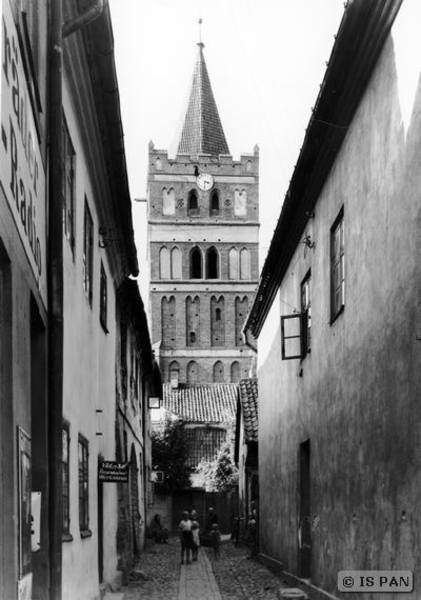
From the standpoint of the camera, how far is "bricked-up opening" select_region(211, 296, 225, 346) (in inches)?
2938

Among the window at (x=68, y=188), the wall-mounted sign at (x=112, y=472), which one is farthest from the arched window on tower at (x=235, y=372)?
the window at (x=68, y=188)

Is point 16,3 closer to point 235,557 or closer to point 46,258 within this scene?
point 46,258

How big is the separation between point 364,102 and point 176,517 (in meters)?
38.6

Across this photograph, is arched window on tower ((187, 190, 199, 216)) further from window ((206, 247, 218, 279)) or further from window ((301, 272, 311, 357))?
window ((301, 272, 311, 357))

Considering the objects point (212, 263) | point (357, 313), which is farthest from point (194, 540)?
point (212, 263)

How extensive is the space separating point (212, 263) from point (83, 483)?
63.3 m

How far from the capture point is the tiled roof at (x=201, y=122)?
76.6m

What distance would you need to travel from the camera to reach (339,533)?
11867mm

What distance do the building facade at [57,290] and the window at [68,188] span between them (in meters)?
0.02

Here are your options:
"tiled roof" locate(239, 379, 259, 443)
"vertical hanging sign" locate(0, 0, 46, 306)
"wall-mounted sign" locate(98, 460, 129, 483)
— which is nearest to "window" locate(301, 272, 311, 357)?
"wall-mounted sign" locate(98, 460, 129, 483)

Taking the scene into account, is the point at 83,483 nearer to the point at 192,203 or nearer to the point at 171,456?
the point at 171,456

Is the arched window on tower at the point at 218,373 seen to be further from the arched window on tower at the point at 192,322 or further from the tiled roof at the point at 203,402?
the tiled roof at the point at 203,402

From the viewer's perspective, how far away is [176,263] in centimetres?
7362

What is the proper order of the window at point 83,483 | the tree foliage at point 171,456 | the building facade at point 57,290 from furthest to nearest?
the tree foliage at point 171,456 → the window at point 83,483 → the building facade at point 57,290
